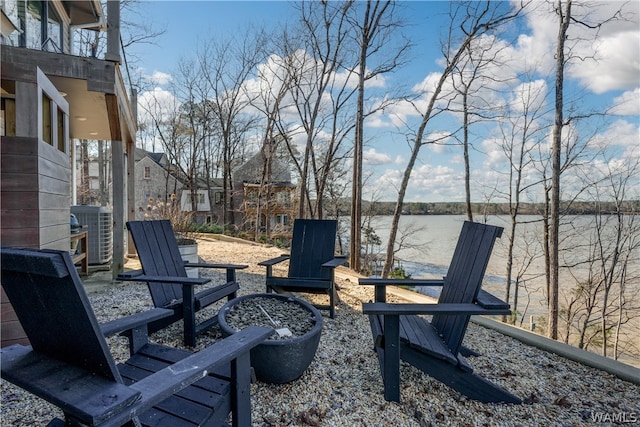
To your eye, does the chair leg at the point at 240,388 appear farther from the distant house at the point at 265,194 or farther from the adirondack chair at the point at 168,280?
the distant house at the point at 265,194

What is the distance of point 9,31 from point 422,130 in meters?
7.00

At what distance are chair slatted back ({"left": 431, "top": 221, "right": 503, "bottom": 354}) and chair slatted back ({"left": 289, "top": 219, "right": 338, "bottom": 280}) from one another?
164cm

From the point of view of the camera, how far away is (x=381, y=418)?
1.92m

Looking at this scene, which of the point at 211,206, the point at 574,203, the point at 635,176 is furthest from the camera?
the point at 211,206

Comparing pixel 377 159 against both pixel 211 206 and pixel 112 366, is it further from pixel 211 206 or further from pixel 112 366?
pixel 211 206

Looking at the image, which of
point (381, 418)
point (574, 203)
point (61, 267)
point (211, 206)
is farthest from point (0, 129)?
point (211, 206)

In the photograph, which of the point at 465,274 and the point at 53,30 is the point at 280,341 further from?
the point at 53,30

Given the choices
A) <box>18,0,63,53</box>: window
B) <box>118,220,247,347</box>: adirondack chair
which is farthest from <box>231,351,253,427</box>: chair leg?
<box>18,0,63,53</box>: window

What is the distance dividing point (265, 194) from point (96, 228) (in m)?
10.9

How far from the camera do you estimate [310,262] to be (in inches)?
159

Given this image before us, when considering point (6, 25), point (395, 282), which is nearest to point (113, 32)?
point (6, 25)

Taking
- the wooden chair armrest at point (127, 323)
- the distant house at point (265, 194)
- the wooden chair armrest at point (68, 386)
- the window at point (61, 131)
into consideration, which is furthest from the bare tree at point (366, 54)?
the distant house at point (265, 194)

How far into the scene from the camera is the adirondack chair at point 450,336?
197 cm

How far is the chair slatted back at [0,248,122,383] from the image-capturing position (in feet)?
3.10
